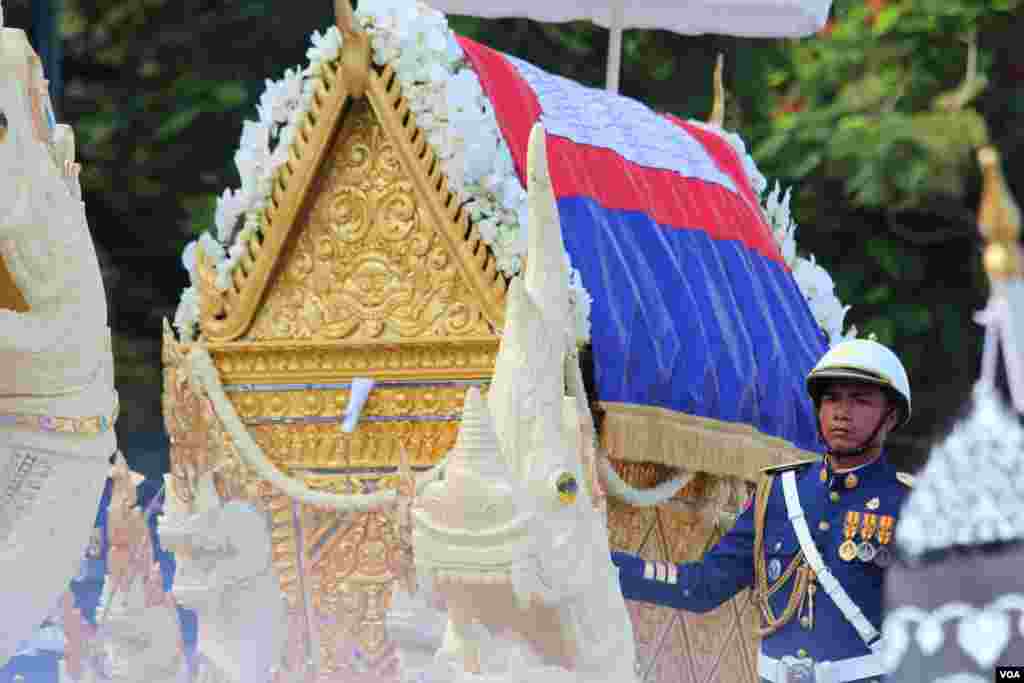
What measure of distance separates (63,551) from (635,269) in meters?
2.52

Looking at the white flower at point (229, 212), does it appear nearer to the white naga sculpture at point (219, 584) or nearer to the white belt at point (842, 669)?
the white naga sculpture at point (219, 584)

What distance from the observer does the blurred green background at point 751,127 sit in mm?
13602

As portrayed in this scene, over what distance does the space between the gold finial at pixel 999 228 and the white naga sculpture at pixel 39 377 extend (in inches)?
112

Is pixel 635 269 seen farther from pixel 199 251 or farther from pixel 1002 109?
pixel 1002 109

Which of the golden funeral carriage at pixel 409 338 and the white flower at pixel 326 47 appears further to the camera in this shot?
the white flower at pixel 326 47

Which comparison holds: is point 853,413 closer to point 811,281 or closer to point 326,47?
point 326,47

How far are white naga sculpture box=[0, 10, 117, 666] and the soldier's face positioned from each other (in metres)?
1.70

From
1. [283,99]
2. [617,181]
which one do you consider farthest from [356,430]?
[617,181]

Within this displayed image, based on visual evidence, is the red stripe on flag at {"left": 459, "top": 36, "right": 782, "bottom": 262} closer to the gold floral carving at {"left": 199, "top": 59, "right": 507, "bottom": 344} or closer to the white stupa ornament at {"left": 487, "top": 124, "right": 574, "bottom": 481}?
the gold floral carving at {"left": 199, "top": 59, "right": 507, "bottom": 344}

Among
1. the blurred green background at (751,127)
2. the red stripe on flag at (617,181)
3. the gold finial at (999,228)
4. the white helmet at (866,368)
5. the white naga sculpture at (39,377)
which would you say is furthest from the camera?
the blurred green background at (751,127)

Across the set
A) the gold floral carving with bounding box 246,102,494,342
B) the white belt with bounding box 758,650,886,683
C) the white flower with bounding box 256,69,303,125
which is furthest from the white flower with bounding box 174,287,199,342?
the white belt with bounding box 758,650,886,683

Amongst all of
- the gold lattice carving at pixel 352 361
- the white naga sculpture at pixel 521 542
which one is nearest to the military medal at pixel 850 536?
the white naga sculpture at pixel 521 542

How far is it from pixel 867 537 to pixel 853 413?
29 cm

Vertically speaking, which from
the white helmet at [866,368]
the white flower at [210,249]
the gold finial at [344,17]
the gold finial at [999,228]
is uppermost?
the gold finial at [999,228]
